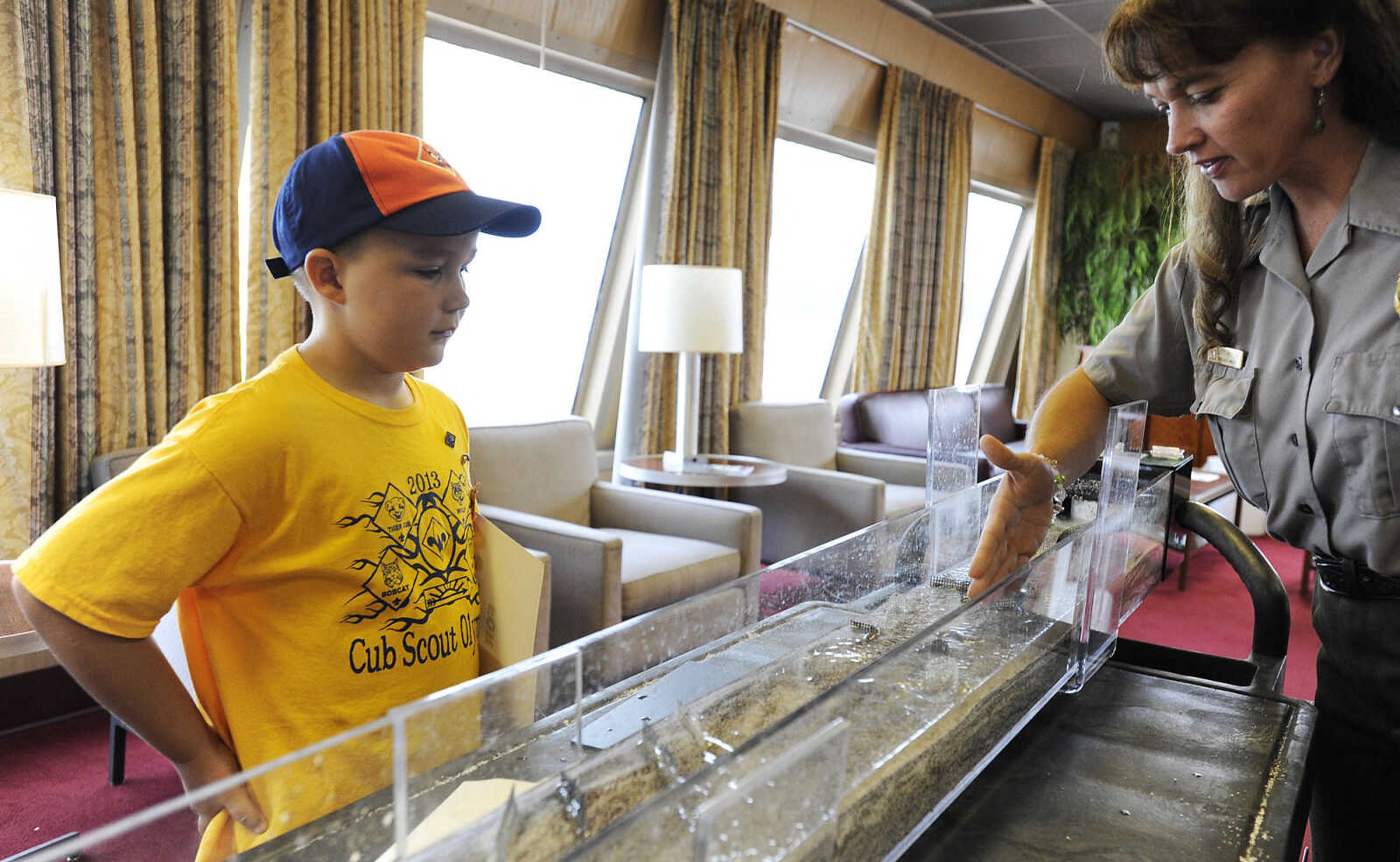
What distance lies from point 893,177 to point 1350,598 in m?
5.77

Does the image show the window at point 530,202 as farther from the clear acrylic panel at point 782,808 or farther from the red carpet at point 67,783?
the clear acrylic panel at point 782,808

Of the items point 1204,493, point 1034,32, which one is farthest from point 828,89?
point 1204,493

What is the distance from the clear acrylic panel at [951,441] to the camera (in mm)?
2102

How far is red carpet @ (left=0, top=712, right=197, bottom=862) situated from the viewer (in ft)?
8.52

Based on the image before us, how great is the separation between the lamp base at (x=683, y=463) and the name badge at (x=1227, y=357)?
125 inches

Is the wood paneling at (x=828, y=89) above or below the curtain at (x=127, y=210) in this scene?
above

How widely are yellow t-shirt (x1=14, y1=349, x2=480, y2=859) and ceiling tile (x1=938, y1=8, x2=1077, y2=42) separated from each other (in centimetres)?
623

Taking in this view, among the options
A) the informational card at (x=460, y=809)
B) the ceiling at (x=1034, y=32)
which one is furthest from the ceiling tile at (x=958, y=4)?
the informational card at (x=460, y=809)

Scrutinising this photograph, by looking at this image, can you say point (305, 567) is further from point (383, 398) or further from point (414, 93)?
point (414, 93)

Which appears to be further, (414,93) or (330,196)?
(414,93)

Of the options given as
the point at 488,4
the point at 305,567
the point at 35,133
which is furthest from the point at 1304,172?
the point at 488,4

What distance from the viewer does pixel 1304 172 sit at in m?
1.39

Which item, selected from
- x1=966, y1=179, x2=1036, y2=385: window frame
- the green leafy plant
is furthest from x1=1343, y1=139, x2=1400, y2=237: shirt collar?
x1=966, y1=179, x2=1036, y2=385: window frame

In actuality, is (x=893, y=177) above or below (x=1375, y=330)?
above
